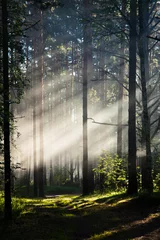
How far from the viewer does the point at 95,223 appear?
8.58 metres

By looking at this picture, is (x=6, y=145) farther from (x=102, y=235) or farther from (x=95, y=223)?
(x=102, y=235)

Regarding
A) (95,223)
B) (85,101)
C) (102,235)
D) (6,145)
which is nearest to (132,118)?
(85,101)

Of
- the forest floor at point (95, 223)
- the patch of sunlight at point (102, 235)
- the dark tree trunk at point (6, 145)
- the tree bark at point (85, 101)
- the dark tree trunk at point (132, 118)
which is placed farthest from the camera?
the tree bark at point (85, 101)

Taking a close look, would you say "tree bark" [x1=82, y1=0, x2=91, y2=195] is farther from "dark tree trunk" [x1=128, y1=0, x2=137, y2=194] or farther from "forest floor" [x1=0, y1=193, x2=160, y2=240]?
"forest floor" [x1=0, y1=193, x2=160, y2=240]

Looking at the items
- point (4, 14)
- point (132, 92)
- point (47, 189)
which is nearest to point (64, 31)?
point (47, 189)

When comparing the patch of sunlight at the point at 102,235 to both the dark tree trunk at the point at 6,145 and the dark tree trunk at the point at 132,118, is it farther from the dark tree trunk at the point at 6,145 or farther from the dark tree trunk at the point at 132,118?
the dark tree trunk at the point at 132,118

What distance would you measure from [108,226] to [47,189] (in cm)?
2184

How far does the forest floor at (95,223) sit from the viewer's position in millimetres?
7075

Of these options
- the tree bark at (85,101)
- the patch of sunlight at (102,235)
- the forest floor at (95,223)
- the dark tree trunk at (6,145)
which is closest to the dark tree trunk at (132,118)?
the forest floor at (95,223)

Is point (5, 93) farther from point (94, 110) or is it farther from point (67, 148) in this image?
point (67, 148)

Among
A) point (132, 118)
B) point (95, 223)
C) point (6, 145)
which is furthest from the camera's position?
point (132, 118)

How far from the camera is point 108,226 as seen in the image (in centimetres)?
811

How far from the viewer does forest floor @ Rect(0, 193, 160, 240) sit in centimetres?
707

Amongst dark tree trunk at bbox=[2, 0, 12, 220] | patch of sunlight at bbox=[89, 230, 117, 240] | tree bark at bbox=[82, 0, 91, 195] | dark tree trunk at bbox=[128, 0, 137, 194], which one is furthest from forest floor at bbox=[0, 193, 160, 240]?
tree bark at bbox=[82, 0, 91, 195]
